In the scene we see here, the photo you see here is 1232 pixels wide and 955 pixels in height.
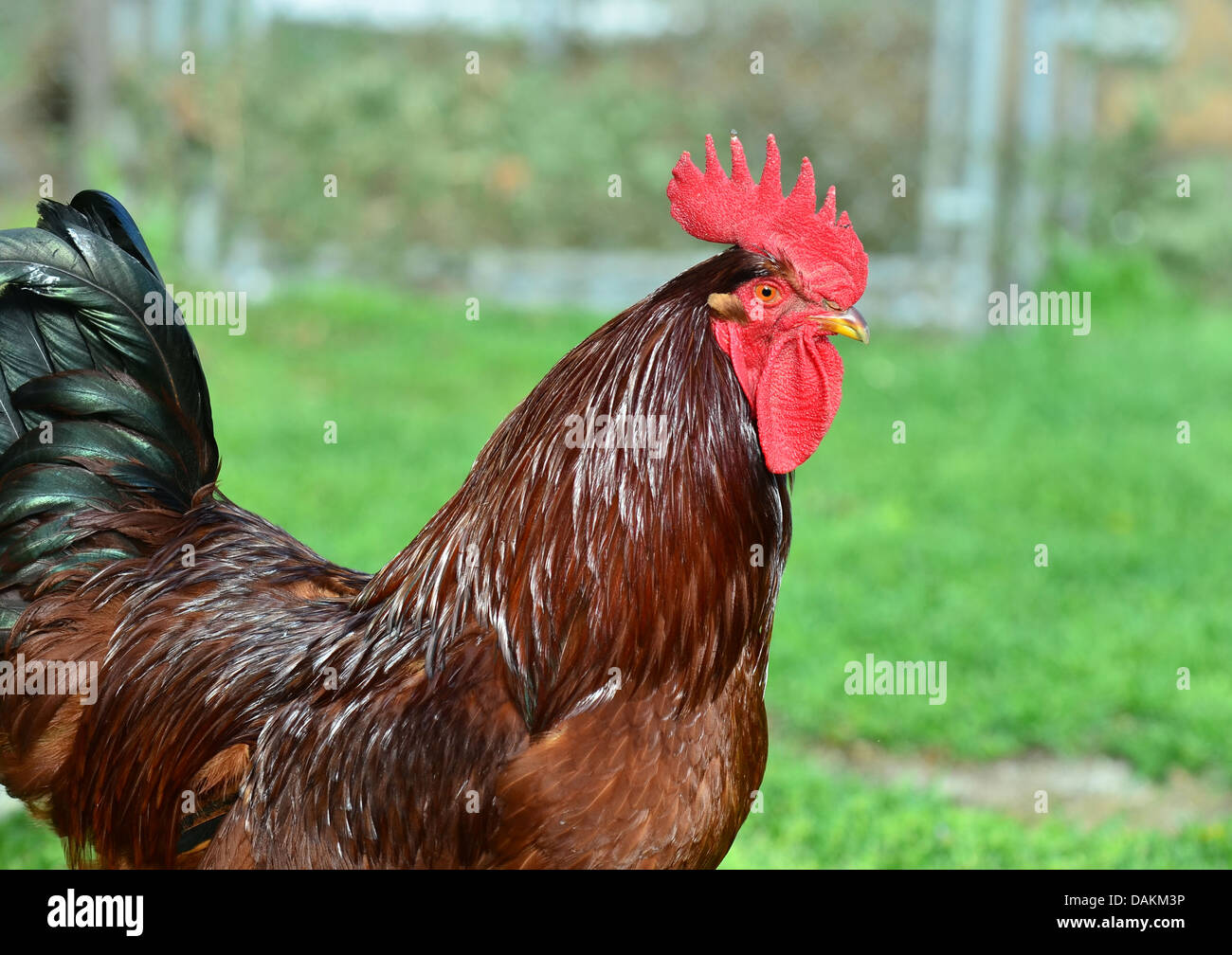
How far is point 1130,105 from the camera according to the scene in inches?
397

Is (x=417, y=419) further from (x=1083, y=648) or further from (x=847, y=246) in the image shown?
(x=847, y=246)

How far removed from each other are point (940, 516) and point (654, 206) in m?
3.93

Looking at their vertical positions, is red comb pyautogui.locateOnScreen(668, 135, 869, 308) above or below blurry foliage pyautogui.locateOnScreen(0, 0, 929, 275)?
below

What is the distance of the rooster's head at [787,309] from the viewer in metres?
2.40

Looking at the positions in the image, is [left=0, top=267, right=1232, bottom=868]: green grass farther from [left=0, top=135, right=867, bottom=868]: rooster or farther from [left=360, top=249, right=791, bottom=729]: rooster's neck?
[left=360, top=249, right=791, bottom=729]: rooster's neck

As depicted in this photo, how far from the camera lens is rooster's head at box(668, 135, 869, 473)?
7.88 ft
